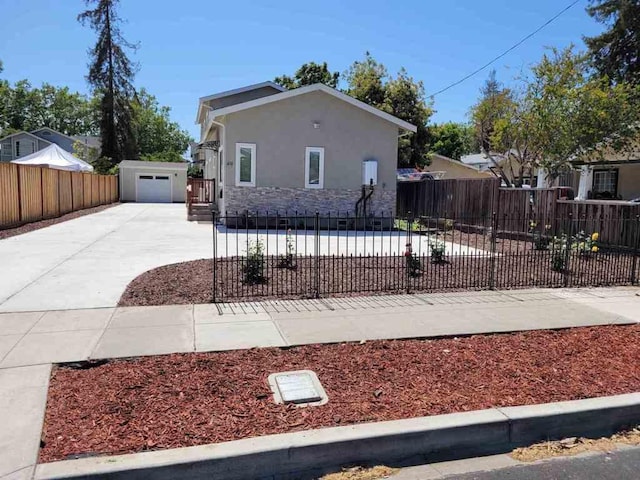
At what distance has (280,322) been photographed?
20.1ft

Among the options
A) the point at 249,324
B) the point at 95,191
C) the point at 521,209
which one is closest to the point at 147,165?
the point at 95,191

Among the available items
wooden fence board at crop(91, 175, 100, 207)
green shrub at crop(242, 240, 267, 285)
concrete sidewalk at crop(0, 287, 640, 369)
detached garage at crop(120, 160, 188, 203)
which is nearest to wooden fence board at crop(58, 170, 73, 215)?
wooden fence board at crop(91, 175, 100, 207)

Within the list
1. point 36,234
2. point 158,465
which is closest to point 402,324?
point 158,465

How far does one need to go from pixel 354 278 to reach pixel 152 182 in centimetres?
3212

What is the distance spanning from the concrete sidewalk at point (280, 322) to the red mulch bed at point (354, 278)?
47 centimetres

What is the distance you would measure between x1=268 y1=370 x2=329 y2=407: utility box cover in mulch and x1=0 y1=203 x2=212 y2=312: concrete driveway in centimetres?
350

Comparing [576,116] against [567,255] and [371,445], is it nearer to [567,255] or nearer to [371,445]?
[567,255]

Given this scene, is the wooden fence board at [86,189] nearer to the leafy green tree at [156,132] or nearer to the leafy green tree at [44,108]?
the leafy green tree at [156,132]

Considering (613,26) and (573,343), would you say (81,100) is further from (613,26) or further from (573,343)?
(573,343)

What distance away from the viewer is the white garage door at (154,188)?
123 feet

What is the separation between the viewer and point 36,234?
1469 centimetres

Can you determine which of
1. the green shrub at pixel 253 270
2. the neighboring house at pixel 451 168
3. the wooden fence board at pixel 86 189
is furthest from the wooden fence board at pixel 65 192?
the neighboring house at pixel 451 168

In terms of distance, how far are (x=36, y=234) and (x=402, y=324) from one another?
12787 mm

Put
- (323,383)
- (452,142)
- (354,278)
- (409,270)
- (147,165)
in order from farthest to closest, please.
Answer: (452,142) → (147,165) → (354,278) → (409,270) → (323,383)
